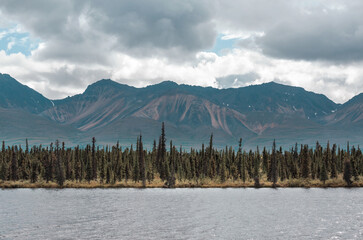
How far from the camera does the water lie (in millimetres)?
63981

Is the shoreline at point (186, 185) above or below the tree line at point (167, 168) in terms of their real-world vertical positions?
below

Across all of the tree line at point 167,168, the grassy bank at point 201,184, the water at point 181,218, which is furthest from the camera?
the tree line at point 167,168

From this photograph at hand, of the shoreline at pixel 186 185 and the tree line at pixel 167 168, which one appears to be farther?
the tree line at pixel 167 168

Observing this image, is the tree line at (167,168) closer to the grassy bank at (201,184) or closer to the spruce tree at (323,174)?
the spruce tree at (323,174)

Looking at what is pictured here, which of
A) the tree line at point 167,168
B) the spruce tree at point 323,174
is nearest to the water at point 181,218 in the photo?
the spruce tree at point 323,174

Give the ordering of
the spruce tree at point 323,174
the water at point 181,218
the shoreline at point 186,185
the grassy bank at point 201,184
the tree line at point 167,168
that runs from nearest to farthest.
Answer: the water at point 181,218 → the shoreline at point 186,185 → the grassy bank at point 201,184 → the spruce tree at point 323,174 → the tree line at point 167,168

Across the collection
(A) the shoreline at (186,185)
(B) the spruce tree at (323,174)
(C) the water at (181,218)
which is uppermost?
(B) the spruce tree at (323,174)

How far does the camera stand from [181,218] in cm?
7994

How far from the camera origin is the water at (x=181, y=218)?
64.0 metres

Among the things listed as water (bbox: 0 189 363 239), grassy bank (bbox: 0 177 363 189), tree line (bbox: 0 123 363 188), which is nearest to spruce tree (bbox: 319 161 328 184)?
tree line (bbox: 0 123 363 188)

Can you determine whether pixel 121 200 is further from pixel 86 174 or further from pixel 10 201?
pixel 86 174

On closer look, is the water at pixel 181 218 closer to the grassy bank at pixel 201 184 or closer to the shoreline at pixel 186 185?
the shoreline at pixel 186 185

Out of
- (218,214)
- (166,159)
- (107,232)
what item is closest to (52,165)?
(166,159)

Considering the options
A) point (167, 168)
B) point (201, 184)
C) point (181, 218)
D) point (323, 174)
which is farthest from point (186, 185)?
point (181, 218)
